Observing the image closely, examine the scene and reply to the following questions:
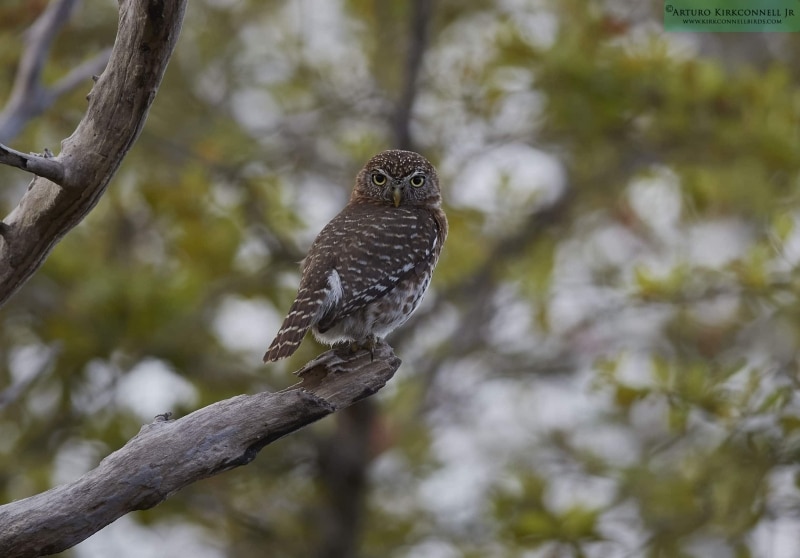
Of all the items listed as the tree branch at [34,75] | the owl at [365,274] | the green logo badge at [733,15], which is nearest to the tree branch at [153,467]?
the owl at [365,274]

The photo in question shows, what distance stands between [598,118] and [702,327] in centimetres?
285

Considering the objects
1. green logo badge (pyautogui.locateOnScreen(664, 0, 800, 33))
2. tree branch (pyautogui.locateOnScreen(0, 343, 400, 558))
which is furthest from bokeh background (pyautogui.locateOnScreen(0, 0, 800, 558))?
tree branch (pyautogui.locateOnScreen(0, 343, 400, 558))

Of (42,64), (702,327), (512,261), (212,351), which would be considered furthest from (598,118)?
(42,64)

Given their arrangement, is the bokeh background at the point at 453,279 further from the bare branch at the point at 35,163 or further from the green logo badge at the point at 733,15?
the bare branch at the point at 35,163

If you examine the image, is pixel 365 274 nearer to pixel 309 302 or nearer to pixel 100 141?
pixel 309 302

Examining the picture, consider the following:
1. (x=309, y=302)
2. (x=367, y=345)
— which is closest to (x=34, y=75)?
(x=309, y=302)

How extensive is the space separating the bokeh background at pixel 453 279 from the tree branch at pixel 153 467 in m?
3.63

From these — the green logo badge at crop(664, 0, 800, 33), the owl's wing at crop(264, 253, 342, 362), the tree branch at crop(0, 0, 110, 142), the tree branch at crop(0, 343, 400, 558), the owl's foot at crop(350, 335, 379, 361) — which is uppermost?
the tree branch at crop(0, 0, 110, 142)

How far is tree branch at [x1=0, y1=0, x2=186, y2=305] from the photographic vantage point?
372 cm

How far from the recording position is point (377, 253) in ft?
18.8

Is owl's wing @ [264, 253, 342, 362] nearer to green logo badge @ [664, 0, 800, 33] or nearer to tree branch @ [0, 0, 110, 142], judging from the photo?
tree branch @ [0, 0, 110, 142]

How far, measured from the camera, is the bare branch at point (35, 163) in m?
3.58

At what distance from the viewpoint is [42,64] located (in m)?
6.65

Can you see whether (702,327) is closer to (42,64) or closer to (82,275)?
(82,275)
